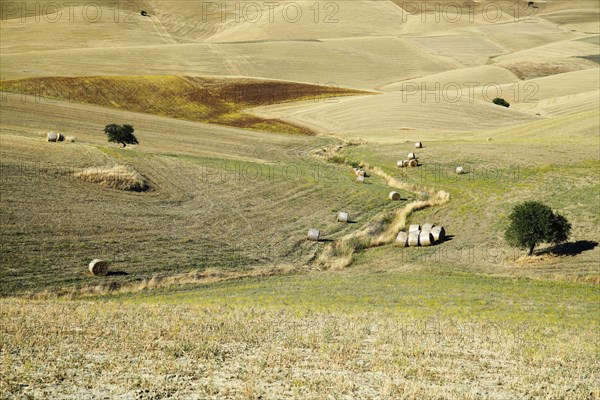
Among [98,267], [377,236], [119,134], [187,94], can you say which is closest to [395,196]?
[377,236]

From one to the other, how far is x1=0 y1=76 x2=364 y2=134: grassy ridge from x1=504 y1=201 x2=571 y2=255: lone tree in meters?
54.0

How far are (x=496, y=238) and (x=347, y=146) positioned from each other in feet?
127

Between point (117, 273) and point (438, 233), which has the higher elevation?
point (117, 273)

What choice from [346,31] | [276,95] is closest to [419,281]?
[276,95]

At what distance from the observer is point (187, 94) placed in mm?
103750

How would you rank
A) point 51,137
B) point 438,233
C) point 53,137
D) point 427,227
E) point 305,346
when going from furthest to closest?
point 53,137, point 51,137, point 427,227, point 438,233, point 305,346

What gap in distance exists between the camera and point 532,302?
2633 centimetres

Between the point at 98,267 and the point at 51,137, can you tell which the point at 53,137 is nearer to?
the point at 51,137

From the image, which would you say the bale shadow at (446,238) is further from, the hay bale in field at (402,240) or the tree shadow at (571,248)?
the tree shadow at (571,248)

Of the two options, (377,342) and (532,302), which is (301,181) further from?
(377,342)

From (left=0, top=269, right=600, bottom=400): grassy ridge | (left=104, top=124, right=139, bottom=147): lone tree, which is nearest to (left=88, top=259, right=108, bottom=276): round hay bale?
(left=0, top=269, right=600, bottom=400): grassy ridge

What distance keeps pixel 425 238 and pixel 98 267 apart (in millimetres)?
18992

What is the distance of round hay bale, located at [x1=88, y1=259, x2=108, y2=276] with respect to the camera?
2772 cm

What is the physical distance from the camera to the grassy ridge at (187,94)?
91.1 metres
